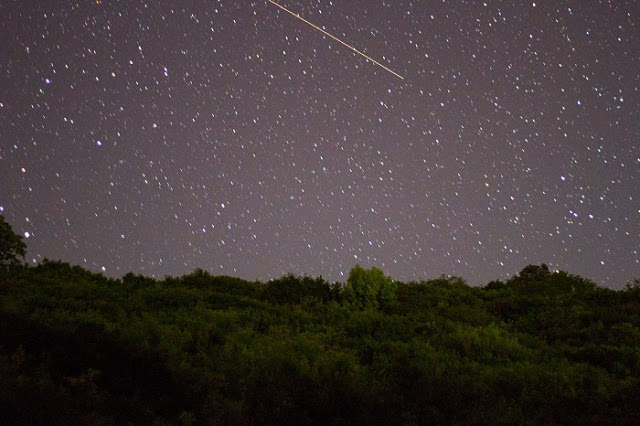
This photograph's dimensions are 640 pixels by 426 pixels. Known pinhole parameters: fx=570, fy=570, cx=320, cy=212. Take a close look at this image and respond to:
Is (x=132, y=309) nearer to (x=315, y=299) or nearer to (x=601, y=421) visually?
(x=315, y=299)

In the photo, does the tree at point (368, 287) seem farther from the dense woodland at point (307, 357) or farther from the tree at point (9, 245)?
the tree at point (9, 245)

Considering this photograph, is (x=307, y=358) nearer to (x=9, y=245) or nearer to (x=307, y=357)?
(x=307, y=357)

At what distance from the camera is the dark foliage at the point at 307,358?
7.21 meters

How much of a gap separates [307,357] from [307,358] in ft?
0.41

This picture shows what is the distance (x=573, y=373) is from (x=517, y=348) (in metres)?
2.28

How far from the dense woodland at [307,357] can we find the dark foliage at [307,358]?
33 millimetres

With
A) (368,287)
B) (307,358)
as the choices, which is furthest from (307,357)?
(368,287)

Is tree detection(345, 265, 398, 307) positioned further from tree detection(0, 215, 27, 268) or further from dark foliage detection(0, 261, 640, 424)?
tree detection(0, 215, 27, 268)

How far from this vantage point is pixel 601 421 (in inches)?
294

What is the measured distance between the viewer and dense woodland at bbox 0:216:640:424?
23.7ft

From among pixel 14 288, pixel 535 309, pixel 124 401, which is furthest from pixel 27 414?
pixel 535 309

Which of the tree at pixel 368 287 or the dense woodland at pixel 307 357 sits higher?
the tree at pixel 368 287

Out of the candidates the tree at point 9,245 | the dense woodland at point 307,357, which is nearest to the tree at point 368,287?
the dense woodland at point 307,357

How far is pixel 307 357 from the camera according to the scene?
35.6 ft
